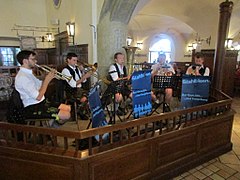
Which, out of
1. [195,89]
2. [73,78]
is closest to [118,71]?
[73,78]

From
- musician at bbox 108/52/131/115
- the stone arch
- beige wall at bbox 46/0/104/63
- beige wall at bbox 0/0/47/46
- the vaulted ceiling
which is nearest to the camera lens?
musician at bbox 108/52/131/115

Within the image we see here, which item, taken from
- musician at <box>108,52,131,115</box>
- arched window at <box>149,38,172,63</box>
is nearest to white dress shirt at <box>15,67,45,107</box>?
musician at <box>108,52,131,115</box>

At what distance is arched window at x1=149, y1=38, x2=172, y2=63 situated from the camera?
1369 centimetres

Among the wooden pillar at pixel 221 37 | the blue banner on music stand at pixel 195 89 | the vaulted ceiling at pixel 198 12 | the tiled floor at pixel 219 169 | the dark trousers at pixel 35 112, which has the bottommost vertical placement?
the tiled floor at pixel 219 169

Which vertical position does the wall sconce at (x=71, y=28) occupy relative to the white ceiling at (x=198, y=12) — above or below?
below

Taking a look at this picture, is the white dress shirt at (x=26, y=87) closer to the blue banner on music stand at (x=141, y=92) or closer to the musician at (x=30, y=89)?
the musician at (x=30, y=89)

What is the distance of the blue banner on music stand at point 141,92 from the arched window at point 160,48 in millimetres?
11329

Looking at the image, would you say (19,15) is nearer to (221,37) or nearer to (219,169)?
(221,37)

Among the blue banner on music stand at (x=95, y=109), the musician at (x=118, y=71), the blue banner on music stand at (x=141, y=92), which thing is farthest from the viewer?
the musician at (x=118, y=71)

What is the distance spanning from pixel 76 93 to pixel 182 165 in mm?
2097

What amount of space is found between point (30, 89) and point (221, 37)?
10.5 ft

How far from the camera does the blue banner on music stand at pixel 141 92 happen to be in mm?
2551

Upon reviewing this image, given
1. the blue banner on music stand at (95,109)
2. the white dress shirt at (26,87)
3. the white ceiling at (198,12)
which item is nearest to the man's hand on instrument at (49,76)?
the white dress shirt at (26,87)

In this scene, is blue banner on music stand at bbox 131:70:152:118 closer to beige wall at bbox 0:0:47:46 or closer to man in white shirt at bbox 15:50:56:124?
man in white shirt at bbox 15:50:56:124
